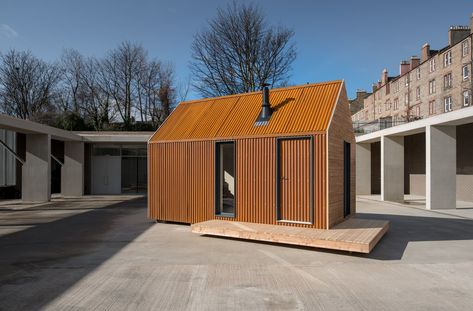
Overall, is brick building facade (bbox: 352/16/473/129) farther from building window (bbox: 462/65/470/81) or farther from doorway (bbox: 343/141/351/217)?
doorway (bbox: 343/141/351/217)

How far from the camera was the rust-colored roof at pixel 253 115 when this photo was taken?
346 inches

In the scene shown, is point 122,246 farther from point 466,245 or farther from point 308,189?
point 466,245

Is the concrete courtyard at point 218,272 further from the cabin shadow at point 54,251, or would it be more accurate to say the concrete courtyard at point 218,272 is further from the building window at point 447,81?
the building window at point 447,81

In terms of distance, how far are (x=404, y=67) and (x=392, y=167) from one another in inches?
1137

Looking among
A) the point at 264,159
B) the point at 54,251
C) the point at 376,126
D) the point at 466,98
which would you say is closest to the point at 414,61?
the point at 466,98

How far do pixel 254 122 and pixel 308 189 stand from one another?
2.46m

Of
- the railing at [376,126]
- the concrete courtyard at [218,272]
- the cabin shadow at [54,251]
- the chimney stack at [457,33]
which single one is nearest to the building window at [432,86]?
the chimney stack at [457,33]

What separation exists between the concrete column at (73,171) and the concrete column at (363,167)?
693 inches

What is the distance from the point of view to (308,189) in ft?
27.2

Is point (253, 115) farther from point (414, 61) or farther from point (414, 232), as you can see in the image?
point (414, 61)

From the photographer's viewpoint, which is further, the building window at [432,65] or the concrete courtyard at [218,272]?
the building window at [432,65]

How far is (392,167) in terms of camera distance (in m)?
19.0

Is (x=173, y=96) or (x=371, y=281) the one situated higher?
(x=173, y=96)

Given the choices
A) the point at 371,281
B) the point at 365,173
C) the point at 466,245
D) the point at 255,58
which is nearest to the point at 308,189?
the point at 371,281
